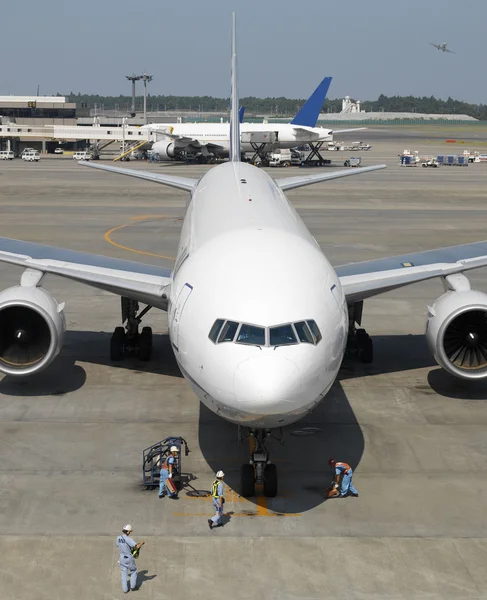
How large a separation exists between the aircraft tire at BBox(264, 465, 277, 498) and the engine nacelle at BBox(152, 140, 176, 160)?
87.5m

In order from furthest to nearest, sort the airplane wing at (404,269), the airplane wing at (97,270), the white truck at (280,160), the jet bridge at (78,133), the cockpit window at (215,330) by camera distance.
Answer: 1. the jet bridge at (78,133)
2. the white truck at (280,160)
3. the airplane wing at (404,269)
4. the airplane wing at (97,270)
5. the cockpit window at (215,330)

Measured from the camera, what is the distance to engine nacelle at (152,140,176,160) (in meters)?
99.4

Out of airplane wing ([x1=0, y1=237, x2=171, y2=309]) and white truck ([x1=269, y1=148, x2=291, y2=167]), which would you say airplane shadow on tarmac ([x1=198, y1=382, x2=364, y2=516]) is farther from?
white truck ([x1=269, y1=148, x2=291, y2=167])

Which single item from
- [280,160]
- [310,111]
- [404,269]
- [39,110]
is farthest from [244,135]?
[404,269]

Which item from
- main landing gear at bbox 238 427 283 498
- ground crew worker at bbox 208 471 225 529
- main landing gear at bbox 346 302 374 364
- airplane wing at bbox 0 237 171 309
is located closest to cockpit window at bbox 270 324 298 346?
main landing gear at bbox 238 427 283 498

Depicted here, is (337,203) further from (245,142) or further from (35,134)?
(35,134)

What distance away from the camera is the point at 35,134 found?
11400 centimetres

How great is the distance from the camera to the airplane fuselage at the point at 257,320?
13.0 meters

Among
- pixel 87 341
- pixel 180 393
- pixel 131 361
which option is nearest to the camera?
pixel 180 393

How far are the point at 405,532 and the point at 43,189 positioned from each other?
5847 centimetres

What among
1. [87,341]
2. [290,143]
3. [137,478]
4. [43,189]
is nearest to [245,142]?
[290,143]

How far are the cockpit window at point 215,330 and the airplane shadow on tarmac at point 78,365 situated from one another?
7897 mm

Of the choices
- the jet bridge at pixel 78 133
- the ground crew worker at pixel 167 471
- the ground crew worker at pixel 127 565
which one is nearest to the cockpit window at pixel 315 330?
the ground crew worker at pixel 167 471

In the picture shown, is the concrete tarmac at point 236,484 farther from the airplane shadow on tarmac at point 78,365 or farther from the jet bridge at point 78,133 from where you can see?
the jet bridge at point 78,133
